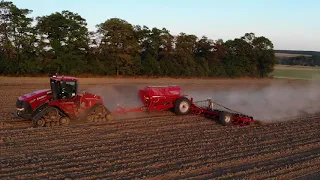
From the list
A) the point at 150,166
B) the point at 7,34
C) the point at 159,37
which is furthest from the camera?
the point at 159,37

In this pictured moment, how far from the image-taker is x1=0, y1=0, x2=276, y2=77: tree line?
3450 centimetres

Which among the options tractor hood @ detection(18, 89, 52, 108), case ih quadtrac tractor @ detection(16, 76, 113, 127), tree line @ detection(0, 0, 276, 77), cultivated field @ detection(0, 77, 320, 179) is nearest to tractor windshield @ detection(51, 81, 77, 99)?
case ih quadtrac tractor @ detection(16, 76, 113, 127)

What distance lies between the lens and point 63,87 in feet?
41.1

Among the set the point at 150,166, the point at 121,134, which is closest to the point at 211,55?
the point at 121,134

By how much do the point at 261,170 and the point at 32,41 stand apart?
3158cm

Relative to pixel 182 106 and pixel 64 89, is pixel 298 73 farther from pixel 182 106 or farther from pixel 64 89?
pixel 64 89

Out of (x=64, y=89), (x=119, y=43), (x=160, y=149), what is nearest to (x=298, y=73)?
(x=119, y=43)

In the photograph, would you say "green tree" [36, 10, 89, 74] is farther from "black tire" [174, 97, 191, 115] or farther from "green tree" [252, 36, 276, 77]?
"green tree" [252, 36, 276, 77]

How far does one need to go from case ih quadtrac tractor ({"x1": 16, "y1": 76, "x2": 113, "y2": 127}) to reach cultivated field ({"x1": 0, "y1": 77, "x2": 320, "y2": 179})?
1.54ft

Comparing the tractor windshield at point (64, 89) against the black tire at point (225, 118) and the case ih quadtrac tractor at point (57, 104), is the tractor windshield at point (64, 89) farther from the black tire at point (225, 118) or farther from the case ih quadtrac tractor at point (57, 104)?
the black tire at point (225, 118)

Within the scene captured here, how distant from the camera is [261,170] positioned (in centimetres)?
832

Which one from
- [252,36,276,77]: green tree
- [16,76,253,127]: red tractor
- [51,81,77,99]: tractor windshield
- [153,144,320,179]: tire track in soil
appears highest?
[252,36,276,77]: green tree

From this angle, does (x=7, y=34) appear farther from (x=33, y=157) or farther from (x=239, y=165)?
(x=239, y=165)

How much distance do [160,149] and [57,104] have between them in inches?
176
